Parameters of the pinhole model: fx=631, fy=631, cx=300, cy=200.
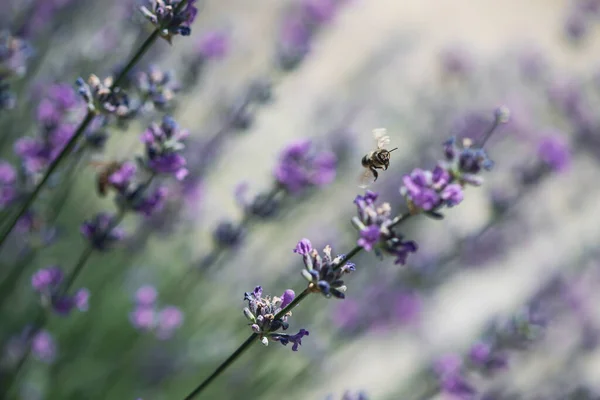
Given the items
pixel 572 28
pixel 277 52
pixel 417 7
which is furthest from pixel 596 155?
pixel 417 7

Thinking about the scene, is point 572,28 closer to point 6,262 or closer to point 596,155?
point 596,155

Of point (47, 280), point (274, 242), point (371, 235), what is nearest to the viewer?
point (371, 235)

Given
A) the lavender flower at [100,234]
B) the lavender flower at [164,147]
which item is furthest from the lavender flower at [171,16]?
the lavender flower at [100,234]

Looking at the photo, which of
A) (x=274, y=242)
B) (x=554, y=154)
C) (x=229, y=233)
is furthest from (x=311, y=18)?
(x=229, y=233)

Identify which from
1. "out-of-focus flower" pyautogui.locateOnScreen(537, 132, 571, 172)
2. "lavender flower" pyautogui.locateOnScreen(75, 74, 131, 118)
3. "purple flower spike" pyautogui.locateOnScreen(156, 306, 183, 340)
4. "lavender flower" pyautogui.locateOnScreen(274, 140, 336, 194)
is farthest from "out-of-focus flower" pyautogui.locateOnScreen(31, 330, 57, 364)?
"out-of-focus flower" pyautogui.locateOnScreen(537, 132, 571, 172)

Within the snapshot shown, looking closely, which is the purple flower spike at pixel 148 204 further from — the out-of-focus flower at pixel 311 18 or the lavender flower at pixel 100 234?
the out-of-focus flower at pixel 311 18

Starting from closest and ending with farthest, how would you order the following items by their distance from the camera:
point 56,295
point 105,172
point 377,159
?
point 377,159 < point 105,172 < point 56,295

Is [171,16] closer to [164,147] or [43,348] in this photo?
[164,147]
